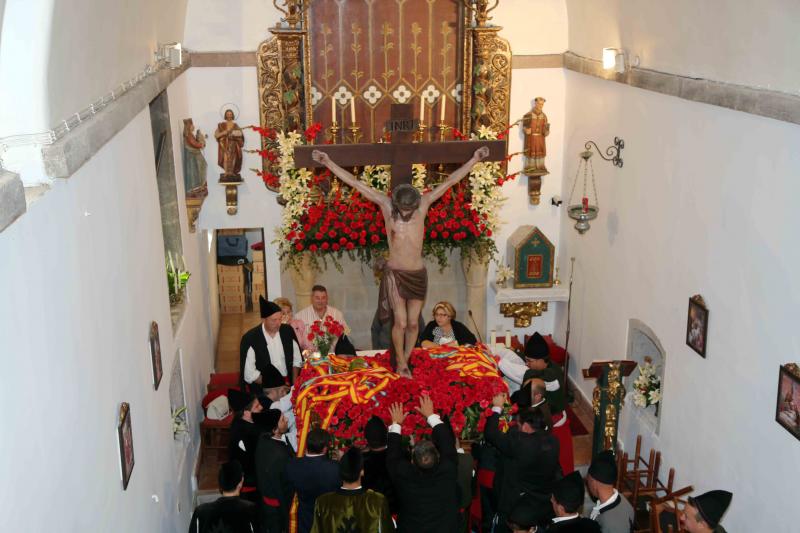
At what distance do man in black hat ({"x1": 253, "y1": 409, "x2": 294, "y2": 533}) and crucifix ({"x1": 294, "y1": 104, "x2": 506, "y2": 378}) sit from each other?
144 centimetres

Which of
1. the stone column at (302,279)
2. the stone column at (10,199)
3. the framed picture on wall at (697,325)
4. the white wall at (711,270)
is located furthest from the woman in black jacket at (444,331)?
the stone column at (10,199)

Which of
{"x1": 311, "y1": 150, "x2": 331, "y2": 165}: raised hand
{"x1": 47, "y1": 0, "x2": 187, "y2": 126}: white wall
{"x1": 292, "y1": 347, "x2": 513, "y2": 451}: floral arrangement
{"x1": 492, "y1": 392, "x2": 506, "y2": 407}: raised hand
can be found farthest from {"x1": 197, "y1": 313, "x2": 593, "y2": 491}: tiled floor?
{"x1": 47, "y1": 0, "x2": 187, "y2": 126}: white wall

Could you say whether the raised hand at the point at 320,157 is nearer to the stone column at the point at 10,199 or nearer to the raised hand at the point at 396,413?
the raised hand at the point at 396,413

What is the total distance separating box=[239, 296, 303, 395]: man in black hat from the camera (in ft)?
29.9

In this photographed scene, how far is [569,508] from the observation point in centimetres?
604

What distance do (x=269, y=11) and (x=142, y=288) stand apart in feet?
17.9

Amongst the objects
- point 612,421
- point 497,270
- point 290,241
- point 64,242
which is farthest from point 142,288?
point 497,270

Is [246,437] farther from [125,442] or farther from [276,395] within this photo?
[125,442]

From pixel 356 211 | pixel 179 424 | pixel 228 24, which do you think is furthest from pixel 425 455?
pixel 228 24

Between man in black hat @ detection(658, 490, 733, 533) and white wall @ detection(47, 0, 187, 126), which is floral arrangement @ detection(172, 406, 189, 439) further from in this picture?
man in black hat @ detection(658, 490, 733, 533)

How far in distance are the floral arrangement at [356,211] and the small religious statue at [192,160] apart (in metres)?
0.76

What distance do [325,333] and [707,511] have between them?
4.51 m

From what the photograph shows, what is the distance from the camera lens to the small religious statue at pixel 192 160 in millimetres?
10344

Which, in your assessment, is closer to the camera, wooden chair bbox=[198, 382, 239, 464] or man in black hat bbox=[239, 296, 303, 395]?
man in black hat bbox=[239, 296, 303, 395]
